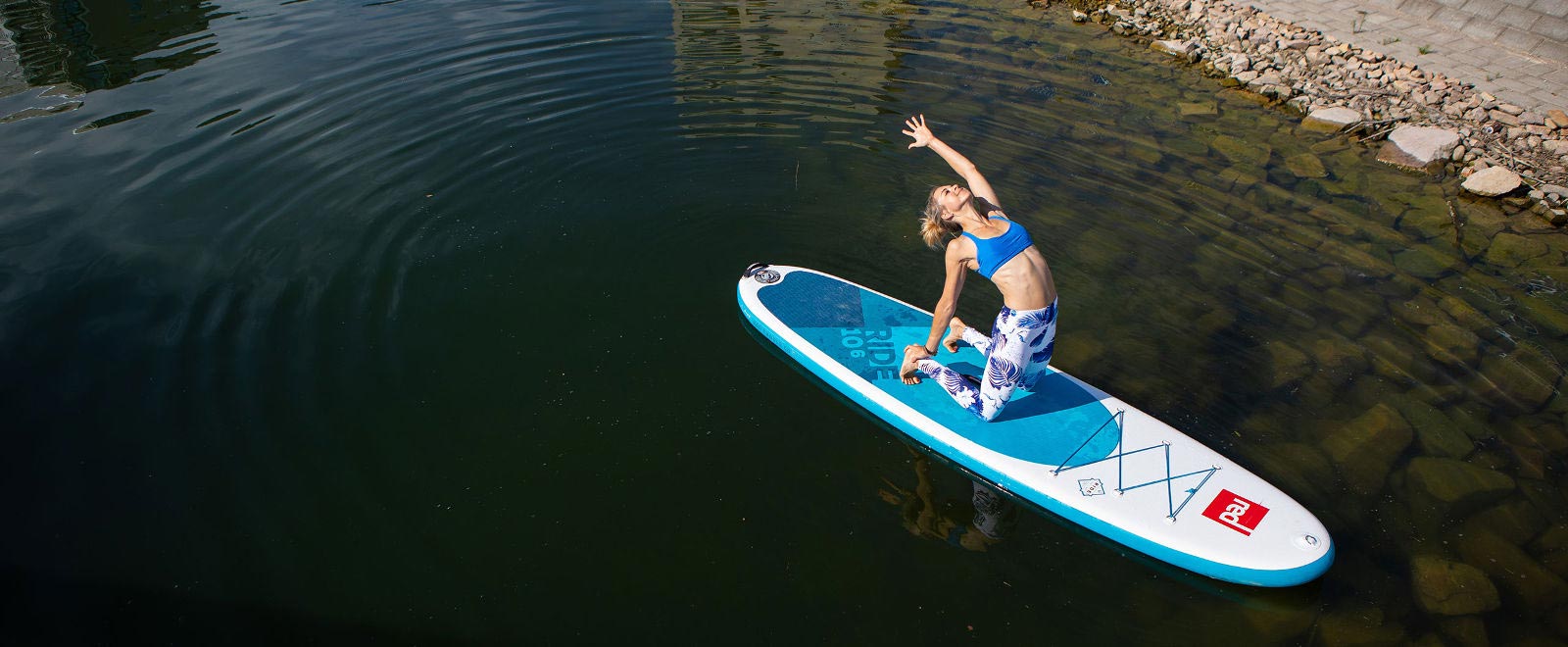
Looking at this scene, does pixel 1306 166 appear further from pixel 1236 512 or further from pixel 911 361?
pixel 911 361

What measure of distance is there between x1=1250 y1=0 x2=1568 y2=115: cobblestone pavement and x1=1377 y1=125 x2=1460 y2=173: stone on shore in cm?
118

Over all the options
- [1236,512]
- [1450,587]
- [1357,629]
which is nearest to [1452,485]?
[1450,587]

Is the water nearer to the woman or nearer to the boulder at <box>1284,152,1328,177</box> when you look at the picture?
the boulder at <box>1284,152,1328,177</box>

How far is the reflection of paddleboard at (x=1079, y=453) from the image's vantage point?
16.4 feet

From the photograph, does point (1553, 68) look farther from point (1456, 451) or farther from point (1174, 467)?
point (1174, 467)

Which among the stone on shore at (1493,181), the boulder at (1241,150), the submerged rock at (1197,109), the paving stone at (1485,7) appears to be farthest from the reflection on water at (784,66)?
the paving stone at (1485,7)

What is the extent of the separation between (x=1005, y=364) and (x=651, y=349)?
2875 mm

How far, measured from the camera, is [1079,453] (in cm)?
564

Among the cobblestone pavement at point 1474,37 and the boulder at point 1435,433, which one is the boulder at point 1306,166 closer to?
the cobblestone pavement at point 1474,37

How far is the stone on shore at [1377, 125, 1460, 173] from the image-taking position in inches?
363

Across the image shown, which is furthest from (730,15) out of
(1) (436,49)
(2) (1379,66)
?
(2) (1379,66)

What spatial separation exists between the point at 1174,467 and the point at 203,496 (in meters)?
6.54

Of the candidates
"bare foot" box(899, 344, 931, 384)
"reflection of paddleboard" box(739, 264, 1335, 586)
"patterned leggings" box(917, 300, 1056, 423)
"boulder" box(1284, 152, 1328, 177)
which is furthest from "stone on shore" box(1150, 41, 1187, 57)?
"bare foot" box(899, 344, 931, 384)

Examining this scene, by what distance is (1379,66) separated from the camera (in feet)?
34.9
